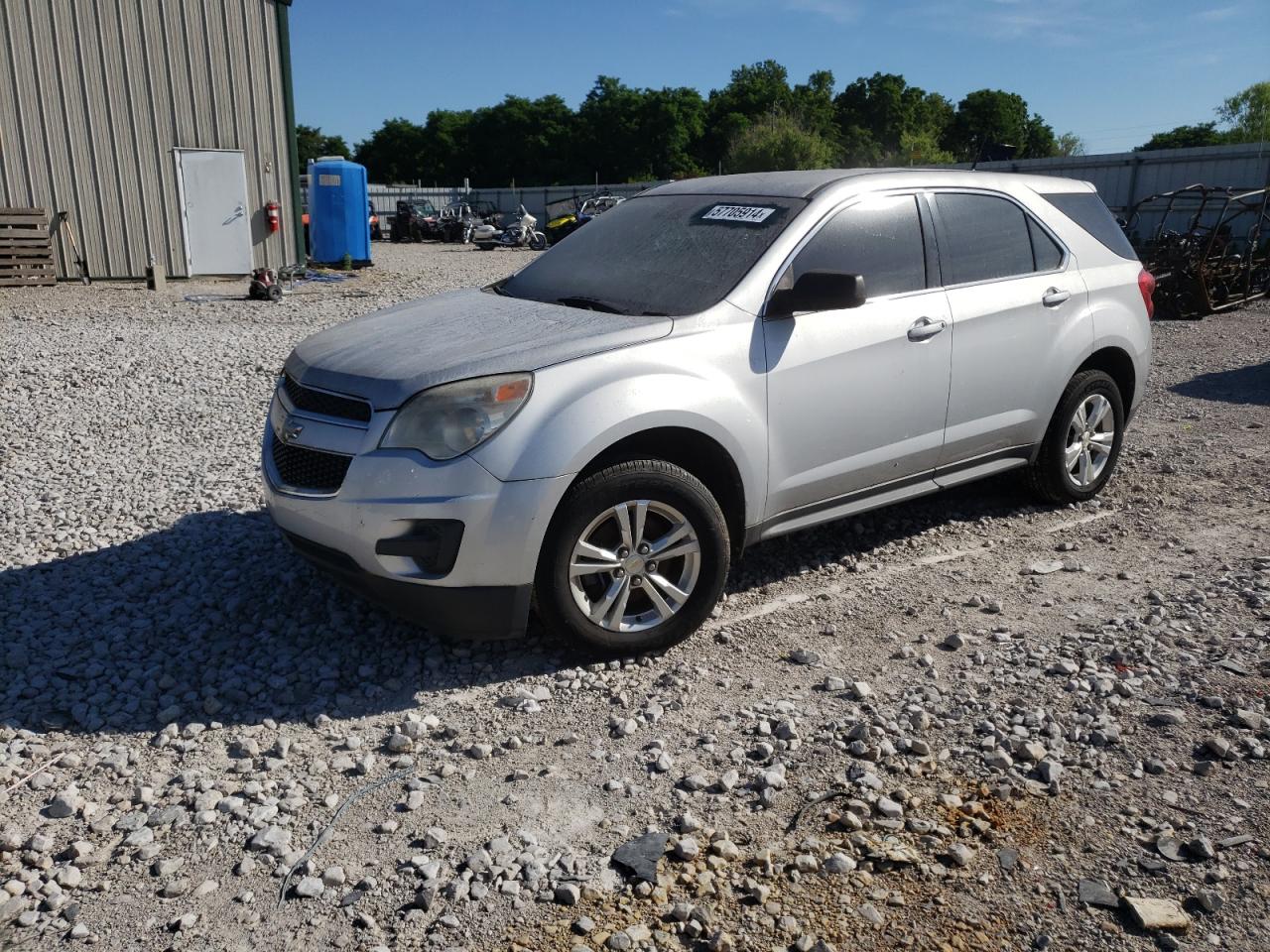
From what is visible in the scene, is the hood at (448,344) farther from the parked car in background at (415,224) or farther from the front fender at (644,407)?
the parked car in background at (415,224)

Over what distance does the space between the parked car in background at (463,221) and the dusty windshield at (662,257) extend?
113ft

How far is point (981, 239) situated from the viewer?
16.8 feet

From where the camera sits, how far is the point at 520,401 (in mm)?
3609

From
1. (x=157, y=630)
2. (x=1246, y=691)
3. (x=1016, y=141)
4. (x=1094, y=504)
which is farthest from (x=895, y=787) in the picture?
(x=1016, y=141)

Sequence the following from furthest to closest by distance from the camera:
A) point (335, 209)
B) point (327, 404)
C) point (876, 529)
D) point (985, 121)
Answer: point (985, 121) < point (335, 209) < point (876, 529) < point (327, 404)

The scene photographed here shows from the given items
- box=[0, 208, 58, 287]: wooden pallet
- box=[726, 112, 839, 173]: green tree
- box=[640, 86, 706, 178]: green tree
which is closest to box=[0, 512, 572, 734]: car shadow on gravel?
box=[0, 208, 58, 287]: wooden pallet

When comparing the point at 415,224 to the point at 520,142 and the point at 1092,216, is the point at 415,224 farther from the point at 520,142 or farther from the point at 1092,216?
the point at 520,142

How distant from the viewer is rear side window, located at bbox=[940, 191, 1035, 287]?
194 inches

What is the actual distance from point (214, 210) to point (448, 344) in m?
16.0

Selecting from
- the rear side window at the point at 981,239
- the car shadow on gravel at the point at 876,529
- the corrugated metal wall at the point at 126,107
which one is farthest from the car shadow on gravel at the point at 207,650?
the corrugated metal wall at the point at 126,107

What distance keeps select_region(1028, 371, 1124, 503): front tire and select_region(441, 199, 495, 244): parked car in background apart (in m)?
34.5

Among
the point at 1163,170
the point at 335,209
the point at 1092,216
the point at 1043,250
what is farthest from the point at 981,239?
the point at 335,209

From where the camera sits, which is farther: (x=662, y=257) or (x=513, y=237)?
(x=513, y=237)

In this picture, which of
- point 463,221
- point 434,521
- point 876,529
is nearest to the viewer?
point 434,521
